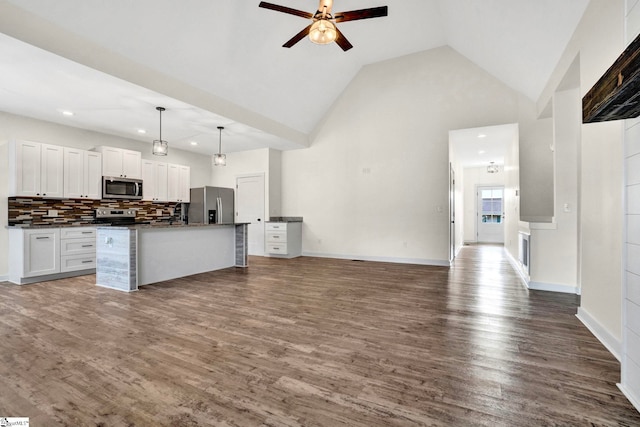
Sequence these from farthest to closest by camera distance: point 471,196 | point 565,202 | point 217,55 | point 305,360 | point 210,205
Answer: point 471,196 → point 210,205 → point 217,55 → point 565,202 → point 305,360

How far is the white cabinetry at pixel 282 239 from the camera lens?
7117 mm

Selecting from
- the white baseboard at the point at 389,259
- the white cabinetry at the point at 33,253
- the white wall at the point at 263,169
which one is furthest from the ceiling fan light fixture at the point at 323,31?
the white cabinetry at the point at 33,253

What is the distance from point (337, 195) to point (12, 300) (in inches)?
223

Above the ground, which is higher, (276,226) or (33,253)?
(276,226)

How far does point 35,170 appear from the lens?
189 inches

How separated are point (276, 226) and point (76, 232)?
3.77 m

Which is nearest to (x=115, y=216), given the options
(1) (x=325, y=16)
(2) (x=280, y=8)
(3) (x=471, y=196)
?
(2) (x=280, y=8)

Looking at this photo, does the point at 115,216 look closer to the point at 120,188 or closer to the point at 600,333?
the point at 120,188

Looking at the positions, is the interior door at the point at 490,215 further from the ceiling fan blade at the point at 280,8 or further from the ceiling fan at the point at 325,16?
the ceiling fan blade at the point at 280,8

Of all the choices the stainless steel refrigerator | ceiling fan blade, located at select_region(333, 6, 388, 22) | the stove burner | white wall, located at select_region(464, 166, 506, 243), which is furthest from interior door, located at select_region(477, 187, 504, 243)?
the stove burner

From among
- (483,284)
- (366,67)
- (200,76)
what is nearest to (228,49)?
(200,76)

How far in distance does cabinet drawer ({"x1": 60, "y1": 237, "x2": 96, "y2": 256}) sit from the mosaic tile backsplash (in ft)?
1.17

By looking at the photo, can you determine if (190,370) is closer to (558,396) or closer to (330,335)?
(330,335)

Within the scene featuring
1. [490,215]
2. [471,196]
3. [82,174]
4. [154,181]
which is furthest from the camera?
[471,196]
